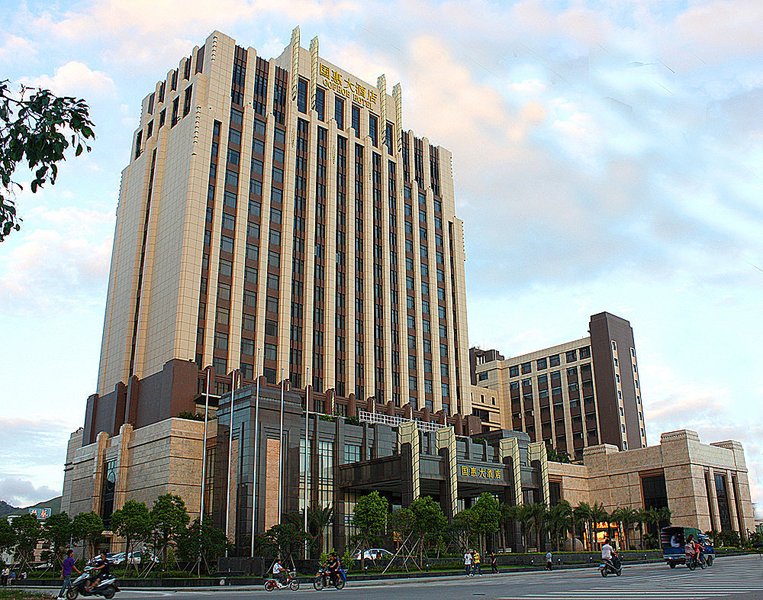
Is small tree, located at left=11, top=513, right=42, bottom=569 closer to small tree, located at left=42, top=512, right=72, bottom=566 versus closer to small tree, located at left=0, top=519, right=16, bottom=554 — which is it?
small tree, located at left=0, top=519, right=16, bottom=554

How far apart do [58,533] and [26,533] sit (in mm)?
4457

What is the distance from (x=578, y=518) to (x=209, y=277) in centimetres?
4598

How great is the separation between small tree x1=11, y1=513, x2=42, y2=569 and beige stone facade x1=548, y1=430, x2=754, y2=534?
190 feet

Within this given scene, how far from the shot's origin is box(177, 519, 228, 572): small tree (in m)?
49.7

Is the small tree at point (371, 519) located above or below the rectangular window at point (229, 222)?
below

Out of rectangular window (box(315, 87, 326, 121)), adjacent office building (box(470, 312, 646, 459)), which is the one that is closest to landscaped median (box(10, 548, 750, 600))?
adjacent office building (box(470, 312, 646, 459))

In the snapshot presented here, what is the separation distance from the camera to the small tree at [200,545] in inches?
1956

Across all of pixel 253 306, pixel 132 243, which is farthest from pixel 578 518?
pixel 132 243

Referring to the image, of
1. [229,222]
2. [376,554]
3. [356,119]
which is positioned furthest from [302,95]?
[376,554]

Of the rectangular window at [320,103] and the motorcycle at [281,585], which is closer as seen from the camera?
the motorcycle at [281,585]

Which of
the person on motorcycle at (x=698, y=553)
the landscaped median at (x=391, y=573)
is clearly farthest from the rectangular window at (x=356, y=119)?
the person on motorcycle at (x=698, y=553)

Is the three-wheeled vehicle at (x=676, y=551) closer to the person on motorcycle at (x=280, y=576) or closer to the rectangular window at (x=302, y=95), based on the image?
the person on motorcycle at (x=280, y=576)

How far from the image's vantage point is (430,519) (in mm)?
52062

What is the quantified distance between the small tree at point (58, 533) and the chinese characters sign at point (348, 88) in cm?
6391
